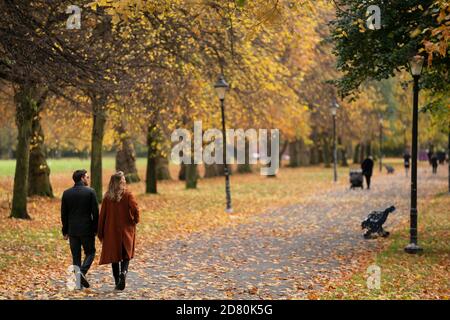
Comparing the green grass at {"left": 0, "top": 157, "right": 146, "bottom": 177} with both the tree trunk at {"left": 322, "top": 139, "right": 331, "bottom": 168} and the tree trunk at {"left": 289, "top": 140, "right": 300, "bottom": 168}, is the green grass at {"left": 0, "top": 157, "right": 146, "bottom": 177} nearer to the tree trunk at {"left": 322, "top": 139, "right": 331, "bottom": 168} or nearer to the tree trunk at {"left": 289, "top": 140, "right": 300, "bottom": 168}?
the tree trunk at {"left": 289, "top": 140, "right": 300, "bottom": 168}

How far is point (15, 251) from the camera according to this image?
14.3 metres

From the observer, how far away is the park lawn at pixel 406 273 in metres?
10.3

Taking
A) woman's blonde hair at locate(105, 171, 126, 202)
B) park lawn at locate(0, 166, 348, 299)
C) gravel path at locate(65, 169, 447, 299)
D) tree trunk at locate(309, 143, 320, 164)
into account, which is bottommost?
gravel path at locate(65, 169, 447, 299)

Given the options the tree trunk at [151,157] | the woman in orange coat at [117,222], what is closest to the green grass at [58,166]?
the tree trunk at [151,157]

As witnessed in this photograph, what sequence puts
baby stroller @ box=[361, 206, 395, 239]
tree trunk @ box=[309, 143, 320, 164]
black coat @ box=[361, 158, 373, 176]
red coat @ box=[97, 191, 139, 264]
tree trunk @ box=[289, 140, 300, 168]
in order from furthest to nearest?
1. tree trunk @ box=[309, 143, 320, 164]
2. tree trunk @ box=[289, 140, 300, 168]
3. black coat @ box=[361, 158, 373, 176]
4. baby stroller @ box=[361, 206, 395, 239]
5. red coat @ box=[97, 191, 139, 264]

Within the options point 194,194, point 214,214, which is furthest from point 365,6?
point 194,194

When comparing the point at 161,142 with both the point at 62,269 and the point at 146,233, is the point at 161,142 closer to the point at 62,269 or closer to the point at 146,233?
the point at 146,233

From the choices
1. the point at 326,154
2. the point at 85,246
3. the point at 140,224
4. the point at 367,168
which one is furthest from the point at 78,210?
the point at 326,154

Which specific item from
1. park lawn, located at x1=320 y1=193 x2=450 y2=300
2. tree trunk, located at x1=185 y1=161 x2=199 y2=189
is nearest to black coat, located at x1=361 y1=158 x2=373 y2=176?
tree trunk, located at x1=185 y1=161 x2=199 y2=189

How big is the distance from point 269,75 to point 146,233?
7463mm

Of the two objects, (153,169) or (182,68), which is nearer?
(182,68)

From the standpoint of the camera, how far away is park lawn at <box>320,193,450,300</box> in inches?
405

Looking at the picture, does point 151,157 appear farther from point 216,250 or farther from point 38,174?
point 216,250

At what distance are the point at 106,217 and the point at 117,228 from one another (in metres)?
0.24
